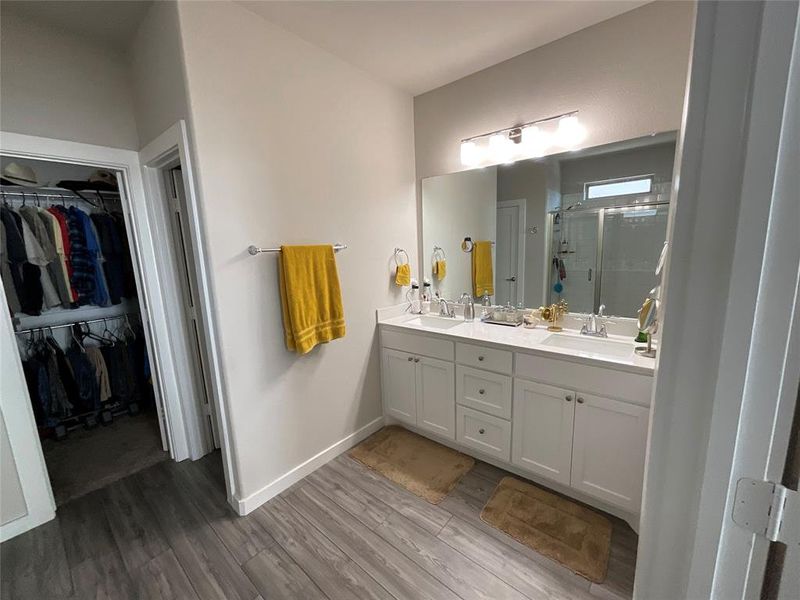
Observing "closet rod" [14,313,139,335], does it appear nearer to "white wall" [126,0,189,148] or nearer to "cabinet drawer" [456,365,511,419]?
"white wall" [126,0,189,148]

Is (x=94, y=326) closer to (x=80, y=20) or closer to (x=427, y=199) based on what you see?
(x=80, y=20)

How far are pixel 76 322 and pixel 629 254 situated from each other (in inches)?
168

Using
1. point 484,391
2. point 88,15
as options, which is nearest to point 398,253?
point 484,391

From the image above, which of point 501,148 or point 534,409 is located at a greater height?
point 501,148

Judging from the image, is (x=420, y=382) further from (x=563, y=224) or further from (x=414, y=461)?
(x=563, y=224)

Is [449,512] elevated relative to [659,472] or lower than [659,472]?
lower

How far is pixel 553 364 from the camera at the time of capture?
5.82 feet

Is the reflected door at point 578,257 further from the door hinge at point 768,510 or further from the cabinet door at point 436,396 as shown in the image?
the door hinge at point 768,510

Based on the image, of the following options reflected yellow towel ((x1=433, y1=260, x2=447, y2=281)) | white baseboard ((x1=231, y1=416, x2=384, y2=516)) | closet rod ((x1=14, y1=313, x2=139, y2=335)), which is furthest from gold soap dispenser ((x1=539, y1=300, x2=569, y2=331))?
closet rod ((x1=14, y1=313, x2=139, y2=335))

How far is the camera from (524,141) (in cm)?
218

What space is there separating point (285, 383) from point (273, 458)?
0.45 meters

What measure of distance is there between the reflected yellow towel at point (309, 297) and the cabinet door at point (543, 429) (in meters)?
1.20

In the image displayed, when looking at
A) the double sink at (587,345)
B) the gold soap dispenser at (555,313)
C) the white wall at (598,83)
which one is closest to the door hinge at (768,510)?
the double sink at (587,345)

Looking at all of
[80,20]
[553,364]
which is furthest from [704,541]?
[80,20]
